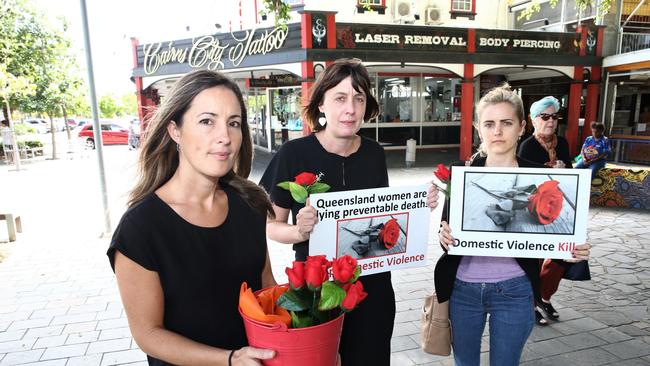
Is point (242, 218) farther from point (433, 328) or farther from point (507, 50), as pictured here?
point (507, 50)

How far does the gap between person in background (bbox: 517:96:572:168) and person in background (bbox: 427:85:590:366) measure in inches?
67.6

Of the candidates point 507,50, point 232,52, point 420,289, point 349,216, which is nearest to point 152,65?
point 232,52

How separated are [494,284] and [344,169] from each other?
3.38 ft

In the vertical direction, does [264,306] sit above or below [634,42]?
below

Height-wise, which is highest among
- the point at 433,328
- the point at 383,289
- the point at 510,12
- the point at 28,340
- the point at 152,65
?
the point at 510,12

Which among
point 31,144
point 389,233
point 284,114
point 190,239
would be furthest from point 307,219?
point 31,144

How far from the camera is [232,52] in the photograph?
13797mm

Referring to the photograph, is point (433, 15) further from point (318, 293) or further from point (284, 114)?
point (318, 293)

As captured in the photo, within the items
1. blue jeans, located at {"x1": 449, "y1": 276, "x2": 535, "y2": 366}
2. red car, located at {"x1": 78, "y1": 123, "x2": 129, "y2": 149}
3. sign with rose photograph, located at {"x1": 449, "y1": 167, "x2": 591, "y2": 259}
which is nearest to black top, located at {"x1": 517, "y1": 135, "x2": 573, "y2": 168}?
sign with rose photograph, located at {"x1": 449, "y1": 167, "x2": 591, "y2": 259}

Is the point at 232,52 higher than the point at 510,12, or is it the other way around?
the point at 510,12

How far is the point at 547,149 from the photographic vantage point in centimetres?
405

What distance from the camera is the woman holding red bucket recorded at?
4.65ft

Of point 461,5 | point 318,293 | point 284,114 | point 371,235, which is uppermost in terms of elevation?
point 461,5

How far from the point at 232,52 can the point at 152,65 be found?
3719mm
